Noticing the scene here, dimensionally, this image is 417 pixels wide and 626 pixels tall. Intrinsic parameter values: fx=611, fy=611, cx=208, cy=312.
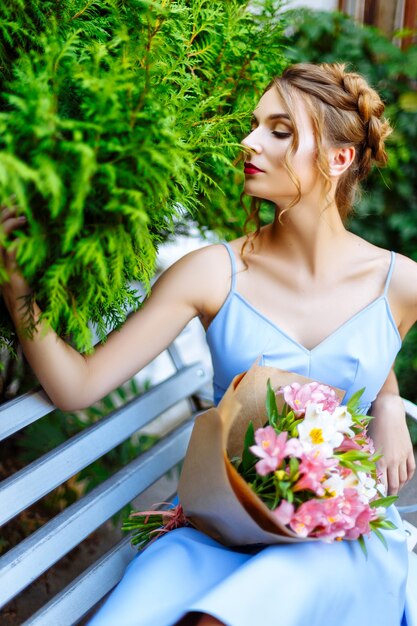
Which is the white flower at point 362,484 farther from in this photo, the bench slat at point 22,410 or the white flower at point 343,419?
the bench slat at point 22,410

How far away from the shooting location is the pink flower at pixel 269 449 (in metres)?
1.42

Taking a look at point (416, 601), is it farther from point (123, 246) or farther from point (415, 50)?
point (415, 50)

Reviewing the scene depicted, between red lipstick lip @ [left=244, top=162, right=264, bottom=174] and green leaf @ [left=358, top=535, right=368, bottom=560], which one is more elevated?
red lipstick lip @ [left=244, top=162, right=264, bottom=174]

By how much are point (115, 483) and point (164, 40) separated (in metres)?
1.37

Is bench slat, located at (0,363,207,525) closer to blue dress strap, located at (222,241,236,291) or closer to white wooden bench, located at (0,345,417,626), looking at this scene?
white wooden bench, located at (0,345,417,626)

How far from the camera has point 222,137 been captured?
1788mm

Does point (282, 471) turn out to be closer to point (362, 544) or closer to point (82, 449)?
point (362, 544)

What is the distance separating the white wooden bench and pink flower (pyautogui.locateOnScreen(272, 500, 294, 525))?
0.71 m

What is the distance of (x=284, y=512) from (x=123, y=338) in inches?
28.5

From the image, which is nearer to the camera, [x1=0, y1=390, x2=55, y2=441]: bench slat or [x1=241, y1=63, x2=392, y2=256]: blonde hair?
[x1=0, y1=390, x2=55, y2=441]: bench slat

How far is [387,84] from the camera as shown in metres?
3.18

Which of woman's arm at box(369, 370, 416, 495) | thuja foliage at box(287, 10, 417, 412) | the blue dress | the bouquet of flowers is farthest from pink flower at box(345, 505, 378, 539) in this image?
thuja foliage at box(287, 10, 417, 412)

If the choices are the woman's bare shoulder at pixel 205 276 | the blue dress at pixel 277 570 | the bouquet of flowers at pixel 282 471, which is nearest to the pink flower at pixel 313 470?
the bouquet of flowers at pixel 282 471

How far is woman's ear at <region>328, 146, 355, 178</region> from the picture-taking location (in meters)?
1.92
